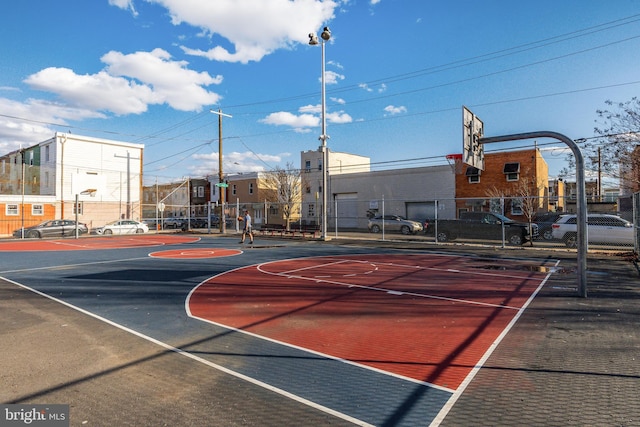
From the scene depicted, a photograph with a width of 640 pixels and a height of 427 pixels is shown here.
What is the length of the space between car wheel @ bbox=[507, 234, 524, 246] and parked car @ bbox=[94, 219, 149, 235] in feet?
103

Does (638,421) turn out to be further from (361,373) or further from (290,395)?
(290,395)

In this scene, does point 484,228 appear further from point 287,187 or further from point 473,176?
point 287,187

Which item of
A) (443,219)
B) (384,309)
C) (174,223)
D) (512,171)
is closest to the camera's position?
(384,309)

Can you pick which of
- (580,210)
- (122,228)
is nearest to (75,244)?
(122,228)

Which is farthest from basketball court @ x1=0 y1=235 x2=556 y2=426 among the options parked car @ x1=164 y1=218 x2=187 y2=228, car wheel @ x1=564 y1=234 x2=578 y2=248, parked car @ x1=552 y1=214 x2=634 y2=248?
parked car @ x1=164 y1=218 x2=187 y2=228

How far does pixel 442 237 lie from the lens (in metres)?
23.9

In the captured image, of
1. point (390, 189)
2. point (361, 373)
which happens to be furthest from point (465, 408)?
point (390, 189)

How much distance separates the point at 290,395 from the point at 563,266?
13.0 meters

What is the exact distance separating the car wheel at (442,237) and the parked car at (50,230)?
29412mm

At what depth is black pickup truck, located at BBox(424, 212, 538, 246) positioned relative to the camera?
21.0m

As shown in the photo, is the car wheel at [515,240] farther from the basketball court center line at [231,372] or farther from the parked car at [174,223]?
the parked car at [174,223]

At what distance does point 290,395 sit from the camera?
13.6ft

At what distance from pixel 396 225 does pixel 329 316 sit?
2781cm

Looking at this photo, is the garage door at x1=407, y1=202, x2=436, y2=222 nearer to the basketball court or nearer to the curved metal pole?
the basketball court
